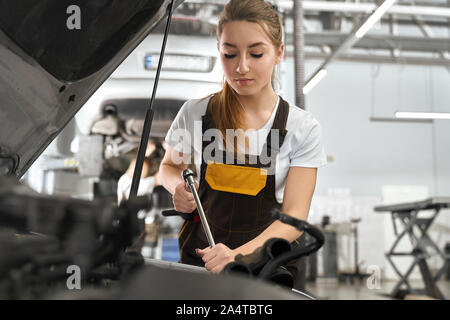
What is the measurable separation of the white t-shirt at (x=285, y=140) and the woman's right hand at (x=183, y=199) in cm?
16

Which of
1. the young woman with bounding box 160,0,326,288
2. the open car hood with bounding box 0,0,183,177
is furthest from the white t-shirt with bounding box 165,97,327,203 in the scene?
the open car hood with bounding box 0,0,183,177

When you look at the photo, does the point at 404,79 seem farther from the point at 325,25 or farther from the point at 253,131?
the point at 253,131

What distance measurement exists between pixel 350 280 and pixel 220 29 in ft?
21.9

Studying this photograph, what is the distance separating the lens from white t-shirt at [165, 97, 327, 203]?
103 cm

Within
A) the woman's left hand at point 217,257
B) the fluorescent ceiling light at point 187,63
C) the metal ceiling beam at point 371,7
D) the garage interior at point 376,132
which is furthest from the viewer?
the garage interior at point 376,132

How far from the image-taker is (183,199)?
100 cm

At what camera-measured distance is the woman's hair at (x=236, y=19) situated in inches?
40.1

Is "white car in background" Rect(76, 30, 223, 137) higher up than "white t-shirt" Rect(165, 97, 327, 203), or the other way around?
"white car in background" Rect(76, 30, 223, 137)

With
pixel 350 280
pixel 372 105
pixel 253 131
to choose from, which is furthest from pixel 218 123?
pixel 372 105

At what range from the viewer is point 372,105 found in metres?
8.42
